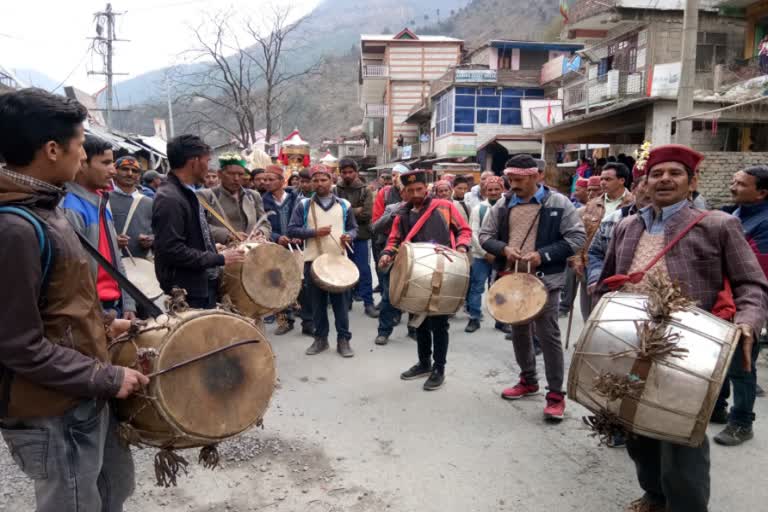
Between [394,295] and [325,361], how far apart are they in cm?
141

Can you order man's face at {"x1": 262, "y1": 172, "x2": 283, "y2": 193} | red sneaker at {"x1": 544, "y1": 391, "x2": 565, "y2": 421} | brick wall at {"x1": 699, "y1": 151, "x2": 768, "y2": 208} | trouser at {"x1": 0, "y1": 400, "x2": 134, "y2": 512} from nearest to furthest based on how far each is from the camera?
trouser at {"x1": 0, "y1": 400, "x2": 134, "y2": 512}
red sneaker at {"x1": 544, "y1": 391, "x2": 565, "y2": 421}
man's face at {"x1": 262, "y1": 172, "x2": 283, "y2": 193}
brick wall at {"x1": 699, "y1": 151, "x2": 768, "y2": 208}

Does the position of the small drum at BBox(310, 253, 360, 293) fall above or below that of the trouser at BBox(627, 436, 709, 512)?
above

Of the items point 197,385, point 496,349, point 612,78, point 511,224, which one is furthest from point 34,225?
point 612,78

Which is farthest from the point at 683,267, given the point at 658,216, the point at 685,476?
the point at 685,476

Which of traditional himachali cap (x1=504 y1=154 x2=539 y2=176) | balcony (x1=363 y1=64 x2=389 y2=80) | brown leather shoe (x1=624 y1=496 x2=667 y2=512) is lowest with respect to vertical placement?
brown leather shoe (x1=624 y1=496 x2=667 y2=512)

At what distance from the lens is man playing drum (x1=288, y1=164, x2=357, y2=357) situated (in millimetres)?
5770

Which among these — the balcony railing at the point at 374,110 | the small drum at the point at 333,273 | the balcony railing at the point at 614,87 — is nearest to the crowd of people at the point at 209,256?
the small drum at the point at 333,273

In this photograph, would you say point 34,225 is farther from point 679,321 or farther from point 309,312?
point 309,312

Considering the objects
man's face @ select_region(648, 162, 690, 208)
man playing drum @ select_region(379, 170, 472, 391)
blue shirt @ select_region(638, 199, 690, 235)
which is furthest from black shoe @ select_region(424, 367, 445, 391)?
man's face @ select_region(648, 162, 690, 208)

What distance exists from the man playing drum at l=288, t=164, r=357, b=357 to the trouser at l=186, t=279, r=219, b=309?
1.55 m

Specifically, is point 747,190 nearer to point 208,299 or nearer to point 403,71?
point 208,299

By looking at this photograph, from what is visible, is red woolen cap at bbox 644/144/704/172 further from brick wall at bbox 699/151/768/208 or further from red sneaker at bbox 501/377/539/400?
brick wall at bbox 699/151/768/208

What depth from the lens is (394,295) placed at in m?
4.55

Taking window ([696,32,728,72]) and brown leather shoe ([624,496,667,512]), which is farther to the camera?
window ([696,32,728,72])
